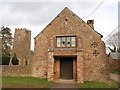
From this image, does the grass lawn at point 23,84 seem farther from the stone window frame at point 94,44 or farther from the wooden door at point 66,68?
the stone window frame at point 94,44

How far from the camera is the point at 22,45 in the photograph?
5966 centimetres

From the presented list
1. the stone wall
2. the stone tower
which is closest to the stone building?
the stone wall

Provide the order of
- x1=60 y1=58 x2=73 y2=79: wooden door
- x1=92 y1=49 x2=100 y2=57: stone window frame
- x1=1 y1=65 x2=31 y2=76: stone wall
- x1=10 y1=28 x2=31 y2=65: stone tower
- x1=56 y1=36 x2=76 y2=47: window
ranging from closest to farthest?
x1=92 y1=49 x2=100 y2=57: stone window frame < x1=56 y1=36 x2=76 y2=47: window < x1=60 y1=58 x2=73 y2=79: wooden door < x1=1 y1=65 x2=31 y2=76: stone wall < x1=10 y1=28 x2=31 y2=65: stone tower

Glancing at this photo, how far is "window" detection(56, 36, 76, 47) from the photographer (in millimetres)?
25277

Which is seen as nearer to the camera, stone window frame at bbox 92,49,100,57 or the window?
stone window frame at bbox 92,49,100,57

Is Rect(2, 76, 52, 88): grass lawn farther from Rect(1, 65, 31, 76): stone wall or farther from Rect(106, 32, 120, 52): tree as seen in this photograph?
Rect(106, 32, 120, 52): tree

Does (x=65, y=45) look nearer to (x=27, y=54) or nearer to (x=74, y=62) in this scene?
(x=74, y=62)

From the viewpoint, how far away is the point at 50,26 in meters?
26.4

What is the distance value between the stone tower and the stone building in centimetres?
3229

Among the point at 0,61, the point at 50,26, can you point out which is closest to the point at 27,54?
the point at 0,61

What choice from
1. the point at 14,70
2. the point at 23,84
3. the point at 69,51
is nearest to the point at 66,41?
the point at 69,51

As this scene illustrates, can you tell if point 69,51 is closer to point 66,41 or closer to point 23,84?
point 66,41

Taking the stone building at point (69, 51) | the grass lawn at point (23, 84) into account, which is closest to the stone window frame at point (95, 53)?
the stone building at point (69, 51)

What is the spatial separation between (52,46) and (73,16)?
4791 mm
